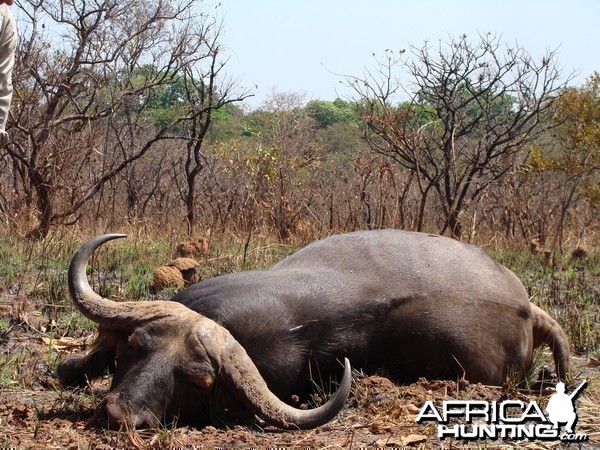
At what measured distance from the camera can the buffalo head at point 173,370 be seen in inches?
141

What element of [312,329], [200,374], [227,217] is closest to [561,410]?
[312,329]

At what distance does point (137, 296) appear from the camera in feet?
21.2

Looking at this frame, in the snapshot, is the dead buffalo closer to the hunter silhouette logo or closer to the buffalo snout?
the buffalo snout

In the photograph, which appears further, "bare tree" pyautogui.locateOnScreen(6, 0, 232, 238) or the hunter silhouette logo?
"bare tree" pyautogui.locateOnScreen(6, 0, 232, 238)

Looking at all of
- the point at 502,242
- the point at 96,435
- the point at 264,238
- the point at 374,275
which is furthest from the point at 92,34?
the point at 96,435

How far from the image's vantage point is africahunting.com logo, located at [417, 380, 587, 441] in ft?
11.9

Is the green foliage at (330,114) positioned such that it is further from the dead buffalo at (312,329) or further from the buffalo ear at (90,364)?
the buffalo ear at (90,364)

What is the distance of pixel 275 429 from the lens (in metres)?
3.79

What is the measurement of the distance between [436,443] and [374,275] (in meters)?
1.25

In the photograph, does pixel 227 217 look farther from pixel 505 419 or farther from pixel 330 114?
pixel 330 114

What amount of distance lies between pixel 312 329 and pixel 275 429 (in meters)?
0.60

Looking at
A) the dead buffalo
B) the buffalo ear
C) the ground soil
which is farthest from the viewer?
the buffalo ear

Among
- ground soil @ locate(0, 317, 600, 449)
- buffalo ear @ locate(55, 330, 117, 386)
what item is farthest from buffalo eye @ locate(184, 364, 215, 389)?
buffalo ear @ locate(55, 330, 117, 386)

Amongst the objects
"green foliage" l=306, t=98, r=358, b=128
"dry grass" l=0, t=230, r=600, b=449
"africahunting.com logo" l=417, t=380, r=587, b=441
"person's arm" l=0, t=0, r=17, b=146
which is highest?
"green foliage" l=306, t=98, r=358, b=128
